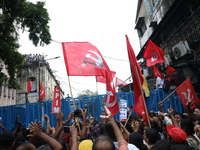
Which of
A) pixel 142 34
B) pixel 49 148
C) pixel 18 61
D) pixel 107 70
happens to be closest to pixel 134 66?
pixel 107 70

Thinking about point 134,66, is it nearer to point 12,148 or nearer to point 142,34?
point 12,148

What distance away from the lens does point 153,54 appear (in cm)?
764

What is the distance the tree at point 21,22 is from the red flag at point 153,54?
501 cm

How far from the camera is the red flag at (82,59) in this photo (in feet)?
14.5

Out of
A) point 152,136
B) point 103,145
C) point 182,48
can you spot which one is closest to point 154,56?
point 182,48

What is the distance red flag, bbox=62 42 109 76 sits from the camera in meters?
4.43

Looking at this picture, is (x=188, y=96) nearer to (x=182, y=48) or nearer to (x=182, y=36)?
(x=182, y=48)

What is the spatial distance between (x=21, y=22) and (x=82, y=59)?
18.0ft

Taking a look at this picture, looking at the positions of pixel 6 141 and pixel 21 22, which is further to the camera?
pixel 21 22

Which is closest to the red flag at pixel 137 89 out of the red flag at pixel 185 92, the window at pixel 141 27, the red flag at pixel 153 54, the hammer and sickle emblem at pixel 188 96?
the red flag at pixel 185 92

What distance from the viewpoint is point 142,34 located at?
19.2 metres

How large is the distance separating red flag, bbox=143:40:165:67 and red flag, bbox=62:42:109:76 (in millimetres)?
3519

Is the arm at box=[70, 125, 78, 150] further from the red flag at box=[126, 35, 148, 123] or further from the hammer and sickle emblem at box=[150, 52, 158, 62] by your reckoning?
the hammer and sickle emblem at box=[150, 52, 158, 62]

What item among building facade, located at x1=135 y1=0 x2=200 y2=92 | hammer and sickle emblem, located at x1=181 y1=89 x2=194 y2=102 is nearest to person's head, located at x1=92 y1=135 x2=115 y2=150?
hammer and sickle emblem, located at x1=181 y1=89 x2=194 y2=102
